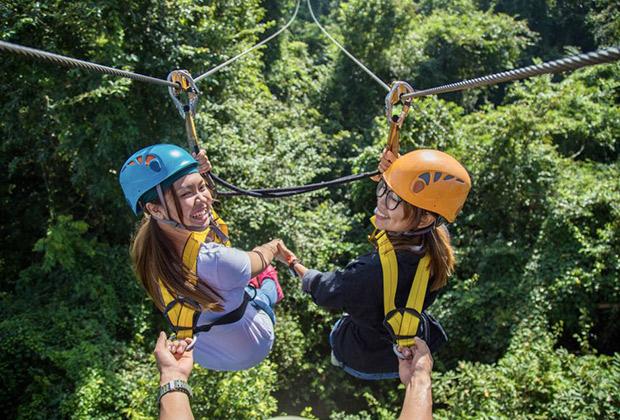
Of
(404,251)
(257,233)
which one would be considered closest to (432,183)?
(404,251)

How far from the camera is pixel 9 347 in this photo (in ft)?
17.2

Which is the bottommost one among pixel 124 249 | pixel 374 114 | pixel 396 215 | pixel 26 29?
pixel 124 249

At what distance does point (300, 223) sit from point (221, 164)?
4.96ft

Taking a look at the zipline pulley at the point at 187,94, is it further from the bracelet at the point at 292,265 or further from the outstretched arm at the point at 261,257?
the bracelet at the point at 292,265

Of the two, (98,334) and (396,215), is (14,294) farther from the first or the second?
(396,215)

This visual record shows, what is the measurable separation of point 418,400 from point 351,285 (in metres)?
0.53

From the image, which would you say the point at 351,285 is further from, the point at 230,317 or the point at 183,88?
the point at 183,88

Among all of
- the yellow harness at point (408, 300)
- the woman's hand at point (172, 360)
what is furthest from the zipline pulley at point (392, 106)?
the woman's hand at point (172, 360)

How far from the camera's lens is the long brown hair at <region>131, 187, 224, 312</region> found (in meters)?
1.69

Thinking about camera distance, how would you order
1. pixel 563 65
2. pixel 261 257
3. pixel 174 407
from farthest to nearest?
pixel 261 257
pixel 174 407
pixel 563 65

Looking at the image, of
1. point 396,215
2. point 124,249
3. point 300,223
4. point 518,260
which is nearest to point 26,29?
point 124,249

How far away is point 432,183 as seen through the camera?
5.50ft

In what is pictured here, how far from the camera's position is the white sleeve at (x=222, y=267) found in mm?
1719

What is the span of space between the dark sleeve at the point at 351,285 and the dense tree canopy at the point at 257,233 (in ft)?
10.2
